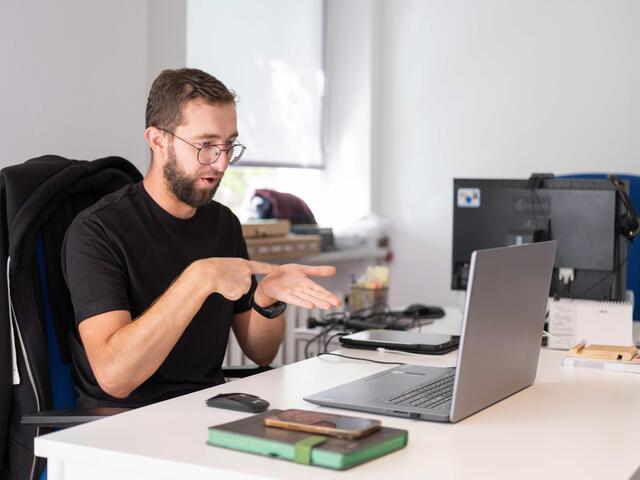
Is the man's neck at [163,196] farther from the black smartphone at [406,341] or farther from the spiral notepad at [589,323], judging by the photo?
the spiral notepad at [589,323]

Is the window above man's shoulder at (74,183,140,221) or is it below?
above

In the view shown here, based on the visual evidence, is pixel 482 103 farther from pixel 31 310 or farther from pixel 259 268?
pixel 31 310

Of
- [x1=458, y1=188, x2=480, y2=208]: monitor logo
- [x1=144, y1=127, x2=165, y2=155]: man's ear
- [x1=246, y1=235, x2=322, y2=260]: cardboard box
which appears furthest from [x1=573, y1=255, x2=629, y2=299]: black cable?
[x1=246, y1=235, x2=322, y2=260]: cardboard box

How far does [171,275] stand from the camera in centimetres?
214

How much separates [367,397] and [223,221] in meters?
0.86

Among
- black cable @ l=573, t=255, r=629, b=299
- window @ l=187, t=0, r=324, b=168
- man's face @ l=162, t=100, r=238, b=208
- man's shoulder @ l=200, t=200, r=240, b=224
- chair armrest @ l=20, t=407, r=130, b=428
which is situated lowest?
chair armrest @ l=20, t=407, r=130, b=428

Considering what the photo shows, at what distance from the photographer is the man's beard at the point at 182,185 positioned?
6.99ft

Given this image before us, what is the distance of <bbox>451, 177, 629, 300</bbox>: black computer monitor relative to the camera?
2596 mm

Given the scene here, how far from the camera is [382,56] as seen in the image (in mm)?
5102

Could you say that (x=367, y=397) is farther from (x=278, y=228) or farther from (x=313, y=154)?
(x=313, y=154)

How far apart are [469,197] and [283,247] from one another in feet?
4.35

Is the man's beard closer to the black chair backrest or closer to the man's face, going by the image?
the man's face

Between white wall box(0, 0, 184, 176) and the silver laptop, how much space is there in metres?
1.33

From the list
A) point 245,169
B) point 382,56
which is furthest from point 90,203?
point 382,56
